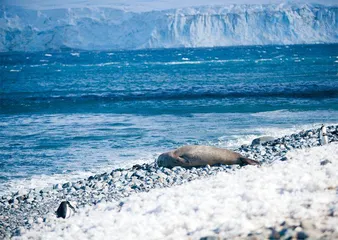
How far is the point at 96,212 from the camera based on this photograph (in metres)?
7.83

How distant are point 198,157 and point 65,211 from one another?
4203 millimetres

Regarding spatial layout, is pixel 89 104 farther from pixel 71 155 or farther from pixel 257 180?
pixel 257 180

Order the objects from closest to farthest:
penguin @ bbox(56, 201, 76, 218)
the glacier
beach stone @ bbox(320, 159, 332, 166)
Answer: penguin @ bbox(56, 201, 76, 218), beach stone @ bbox(320, 159, 332, 166), the glacier

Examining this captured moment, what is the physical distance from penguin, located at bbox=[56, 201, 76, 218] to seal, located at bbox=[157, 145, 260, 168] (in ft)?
11.9

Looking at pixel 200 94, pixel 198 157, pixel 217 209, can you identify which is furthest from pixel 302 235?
pixel 200 94

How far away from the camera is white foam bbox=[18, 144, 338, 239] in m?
5.86

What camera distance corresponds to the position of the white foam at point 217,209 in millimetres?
5859

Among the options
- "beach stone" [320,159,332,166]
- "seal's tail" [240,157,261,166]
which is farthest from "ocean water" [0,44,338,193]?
"beach stone" [320,159,332,166]

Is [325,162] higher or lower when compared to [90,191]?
higher

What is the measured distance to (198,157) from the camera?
37.4ft

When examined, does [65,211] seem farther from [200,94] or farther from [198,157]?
[200,94]

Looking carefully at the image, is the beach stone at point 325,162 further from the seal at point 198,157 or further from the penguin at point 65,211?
the penguin at point 65,211

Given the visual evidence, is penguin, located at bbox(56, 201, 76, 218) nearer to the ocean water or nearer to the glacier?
the ocean water

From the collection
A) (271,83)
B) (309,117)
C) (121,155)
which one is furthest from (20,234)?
(271,83)
